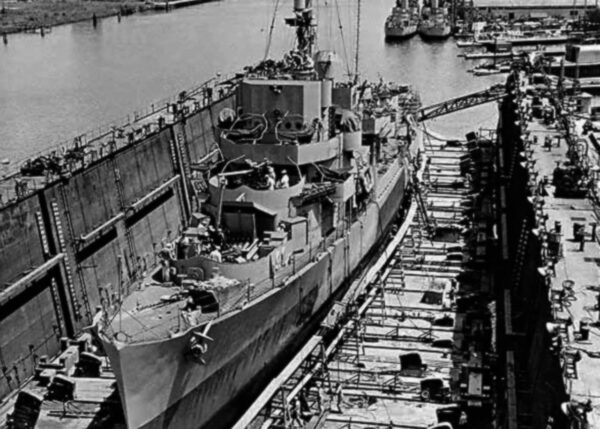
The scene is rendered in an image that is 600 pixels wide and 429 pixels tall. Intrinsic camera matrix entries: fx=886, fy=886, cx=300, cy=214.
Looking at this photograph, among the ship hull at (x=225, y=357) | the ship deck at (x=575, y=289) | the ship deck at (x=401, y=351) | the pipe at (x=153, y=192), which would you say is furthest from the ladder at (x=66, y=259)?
the ship deck at (x=575, y=289)

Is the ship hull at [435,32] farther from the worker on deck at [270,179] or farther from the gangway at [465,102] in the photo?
the worker on deck at [270,179]

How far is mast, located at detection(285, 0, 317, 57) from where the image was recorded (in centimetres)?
2620

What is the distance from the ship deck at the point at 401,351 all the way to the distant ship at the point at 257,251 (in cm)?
82

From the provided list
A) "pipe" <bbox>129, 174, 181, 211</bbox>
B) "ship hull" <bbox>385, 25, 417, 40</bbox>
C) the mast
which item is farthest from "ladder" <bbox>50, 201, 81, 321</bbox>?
"ship hull" <bbox>385, 25, 417, 40</bbox>

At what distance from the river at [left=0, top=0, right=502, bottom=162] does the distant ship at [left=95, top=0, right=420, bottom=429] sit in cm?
796

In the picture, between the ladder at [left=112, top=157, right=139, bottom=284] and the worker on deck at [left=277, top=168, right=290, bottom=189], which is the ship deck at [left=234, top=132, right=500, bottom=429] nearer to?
the worker on deck at [left=277, top=168, right=290, bottom=189]

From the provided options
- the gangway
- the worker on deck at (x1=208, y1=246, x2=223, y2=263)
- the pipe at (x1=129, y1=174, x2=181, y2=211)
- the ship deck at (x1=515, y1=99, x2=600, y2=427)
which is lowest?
the pipe at (x1=129, y1=174, x2=181, y2=211)

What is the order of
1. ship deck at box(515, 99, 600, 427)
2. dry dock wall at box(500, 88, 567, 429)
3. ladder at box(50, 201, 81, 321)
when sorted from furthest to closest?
ladder at box(50, 201, 81, 321)
dry dock wall at box(500, 88, 567, 429)
ship deck at box(515, 99, 600, 427)

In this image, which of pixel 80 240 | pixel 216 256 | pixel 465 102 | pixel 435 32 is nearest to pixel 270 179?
pixel 216 256

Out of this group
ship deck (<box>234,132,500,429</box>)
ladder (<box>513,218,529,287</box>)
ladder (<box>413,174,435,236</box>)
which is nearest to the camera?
ship deck (<box>234,132,500,429</box>)

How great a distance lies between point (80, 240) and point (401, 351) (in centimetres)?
986

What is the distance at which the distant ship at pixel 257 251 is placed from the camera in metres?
16.3

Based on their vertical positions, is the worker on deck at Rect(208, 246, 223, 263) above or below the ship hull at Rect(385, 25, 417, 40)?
above

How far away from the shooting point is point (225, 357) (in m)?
17.5
